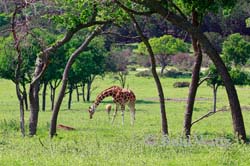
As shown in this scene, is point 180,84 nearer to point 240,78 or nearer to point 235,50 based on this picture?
point 235,50

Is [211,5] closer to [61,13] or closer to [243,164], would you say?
[61,13]

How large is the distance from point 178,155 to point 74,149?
85.7 inches

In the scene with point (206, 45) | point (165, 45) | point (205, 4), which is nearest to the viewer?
point (206, 45)

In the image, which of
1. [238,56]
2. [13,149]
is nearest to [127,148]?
[13,149]

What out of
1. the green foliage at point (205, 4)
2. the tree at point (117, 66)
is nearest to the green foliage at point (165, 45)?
the tree at point (117, 66)

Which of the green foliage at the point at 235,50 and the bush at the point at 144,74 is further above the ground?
the green foliage at the point at 235,50

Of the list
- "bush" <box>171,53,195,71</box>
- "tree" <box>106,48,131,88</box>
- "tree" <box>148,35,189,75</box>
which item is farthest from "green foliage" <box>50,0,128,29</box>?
"bush" <box>171,53,195,71</box>

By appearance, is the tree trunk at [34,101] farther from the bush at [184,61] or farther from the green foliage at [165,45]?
the bush at [184,61]

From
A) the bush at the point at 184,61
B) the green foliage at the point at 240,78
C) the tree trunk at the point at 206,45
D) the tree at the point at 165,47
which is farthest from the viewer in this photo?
the bush at the point at 184,61

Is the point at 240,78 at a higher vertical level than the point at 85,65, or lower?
lower

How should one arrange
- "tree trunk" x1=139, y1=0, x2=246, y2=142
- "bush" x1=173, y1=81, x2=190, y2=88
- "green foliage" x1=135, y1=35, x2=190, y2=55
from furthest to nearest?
"green foliage" x1=135, y1=35, x2=190, y2=55, "bush" x1=173, y1=81, x2=190, y2=88, "tree trunk" x1=139, y1=0, x2=246, y2=142

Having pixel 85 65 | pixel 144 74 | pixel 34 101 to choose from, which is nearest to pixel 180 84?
pixel 144 74

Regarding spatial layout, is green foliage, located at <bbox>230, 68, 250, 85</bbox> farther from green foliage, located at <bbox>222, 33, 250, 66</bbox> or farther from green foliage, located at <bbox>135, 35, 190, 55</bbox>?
green foliage, located at <bbox>135, 35, 190, 55</bbox>

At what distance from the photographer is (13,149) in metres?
13.8
